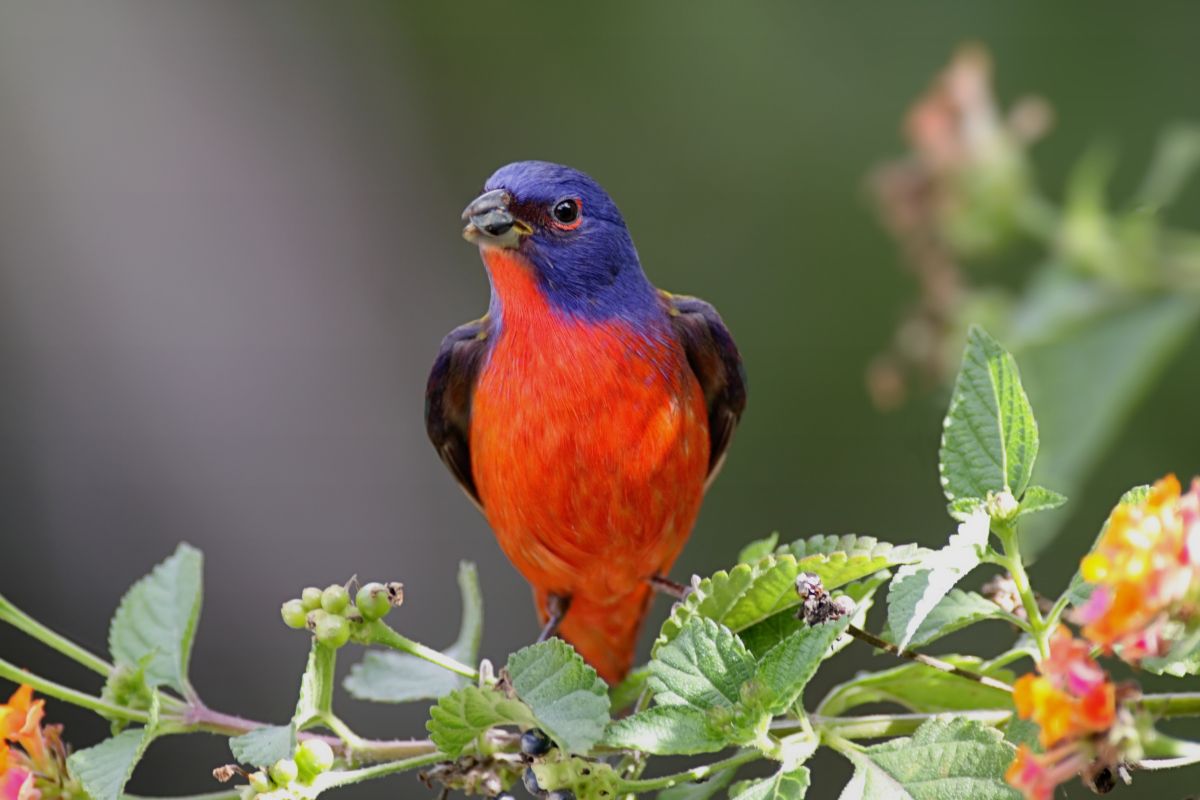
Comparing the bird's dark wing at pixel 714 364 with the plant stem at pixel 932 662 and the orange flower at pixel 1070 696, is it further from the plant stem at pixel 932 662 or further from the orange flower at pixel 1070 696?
the orange flower at pixel 1070 696

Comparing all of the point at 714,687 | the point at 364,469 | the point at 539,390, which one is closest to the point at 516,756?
the point at 714,687

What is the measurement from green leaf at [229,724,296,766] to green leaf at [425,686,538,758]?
0.18 m

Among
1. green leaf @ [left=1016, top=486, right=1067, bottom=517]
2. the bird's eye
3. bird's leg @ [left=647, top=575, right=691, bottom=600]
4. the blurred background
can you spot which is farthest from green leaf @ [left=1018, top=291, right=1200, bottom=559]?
the blurred background

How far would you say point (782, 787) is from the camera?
1675 mm

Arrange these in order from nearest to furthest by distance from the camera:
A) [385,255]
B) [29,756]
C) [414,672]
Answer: [29,756] < [414,672] < [385,255]

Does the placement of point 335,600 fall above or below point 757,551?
below

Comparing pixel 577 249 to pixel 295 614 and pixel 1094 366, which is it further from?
pixel 295 614

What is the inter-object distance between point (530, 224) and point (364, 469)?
593 cm

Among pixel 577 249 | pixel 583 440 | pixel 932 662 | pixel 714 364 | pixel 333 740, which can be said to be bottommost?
pixel 333 740

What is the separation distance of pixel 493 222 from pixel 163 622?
121 cm

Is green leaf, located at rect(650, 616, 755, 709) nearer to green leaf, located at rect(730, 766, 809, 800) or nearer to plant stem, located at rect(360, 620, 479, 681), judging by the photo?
green leaf, located at rect(730, 766, 809, 800)

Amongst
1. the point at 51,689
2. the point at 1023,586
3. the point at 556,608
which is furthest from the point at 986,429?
the point at 556,608

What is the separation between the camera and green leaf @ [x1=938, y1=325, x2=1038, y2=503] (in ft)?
6.16

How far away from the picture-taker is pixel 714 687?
1.83 meters
